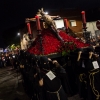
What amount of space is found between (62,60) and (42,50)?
79cm

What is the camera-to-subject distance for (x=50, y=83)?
3.13 meters

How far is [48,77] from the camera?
3.12 m

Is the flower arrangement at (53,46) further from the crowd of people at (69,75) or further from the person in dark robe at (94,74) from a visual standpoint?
the person in dark robe at (94,74)

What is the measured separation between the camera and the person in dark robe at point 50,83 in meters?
3.13

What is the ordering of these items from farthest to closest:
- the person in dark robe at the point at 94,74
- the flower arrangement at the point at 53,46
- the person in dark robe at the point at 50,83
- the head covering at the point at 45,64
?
the flower arrangement at the point at 53,46 → the person in dark robe at the point at 94,74 → the head covering at the point at 45,64 → the person in dark robe at the point at 50,83

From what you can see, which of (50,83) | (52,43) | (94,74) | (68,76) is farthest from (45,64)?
(68,76)

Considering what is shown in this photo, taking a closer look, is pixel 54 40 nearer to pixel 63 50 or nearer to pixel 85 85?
pixel 63 50

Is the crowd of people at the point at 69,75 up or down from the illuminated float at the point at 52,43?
down

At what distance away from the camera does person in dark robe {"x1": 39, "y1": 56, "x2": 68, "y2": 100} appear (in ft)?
10.3

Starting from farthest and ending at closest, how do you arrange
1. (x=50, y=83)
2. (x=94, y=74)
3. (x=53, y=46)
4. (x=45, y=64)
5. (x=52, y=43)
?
1. (x=52, y=43)
2. (x=53, y=46)
3. (x=94, y=74)
4. (x=45, y=64)
5. (x=50, y=83)

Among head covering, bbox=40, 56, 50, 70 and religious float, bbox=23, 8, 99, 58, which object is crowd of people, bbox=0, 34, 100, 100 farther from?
religious float, bbox=23, 8, 99, 58

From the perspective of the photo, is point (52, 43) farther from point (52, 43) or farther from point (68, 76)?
point (68, 76)

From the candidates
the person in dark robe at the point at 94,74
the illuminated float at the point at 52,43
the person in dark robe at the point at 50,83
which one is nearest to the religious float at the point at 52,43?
the illuminated float at the point at 52,43

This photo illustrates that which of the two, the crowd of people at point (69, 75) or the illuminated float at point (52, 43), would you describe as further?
the illuminated float at point (52, 43)
